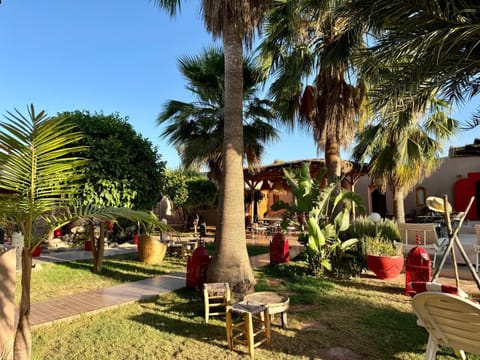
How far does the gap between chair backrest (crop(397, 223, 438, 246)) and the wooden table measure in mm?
6589

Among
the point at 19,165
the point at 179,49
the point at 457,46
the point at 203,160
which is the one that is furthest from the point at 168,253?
the point at 457,46

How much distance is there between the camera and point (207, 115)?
12180 millimetres

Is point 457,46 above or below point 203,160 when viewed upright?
above

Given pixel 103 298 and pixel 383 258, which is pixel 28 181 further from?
pixel 383 258

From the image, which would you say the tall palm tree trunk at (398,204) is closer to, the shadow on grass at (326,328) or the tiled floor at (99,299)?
the shadow on grass at (326,328)

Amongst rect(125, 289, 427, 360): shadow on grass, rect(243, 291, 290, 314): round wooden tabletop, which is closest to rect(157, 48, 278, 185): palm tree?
rect(125, 289, 427, 360): shadow on grass

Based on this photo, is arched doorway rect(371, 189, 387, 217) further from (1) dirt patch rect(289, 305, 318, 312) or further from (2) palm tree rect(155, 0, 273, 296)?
(2) palm tree rect(155, 0, 273, 296)

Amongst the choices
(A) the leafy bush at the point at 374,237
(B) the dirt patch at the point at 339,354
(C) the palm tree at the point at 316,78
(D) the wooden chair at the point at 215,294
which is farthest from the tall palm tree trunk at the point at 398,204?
(B) the dirt patch at the point at 339,354

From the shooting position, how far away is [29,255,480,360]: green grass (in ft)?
14.2

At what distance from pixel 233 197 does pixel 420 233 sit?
673cm

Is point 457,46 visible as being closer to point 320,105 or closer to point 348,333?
point 320,105

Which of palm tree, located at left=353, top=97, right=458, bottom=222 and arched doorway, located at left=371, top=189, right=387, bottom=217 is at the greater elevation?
palm tree, located at left=353, top=97, right=458, bottom=222

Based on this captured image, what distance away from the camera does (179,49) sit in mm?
12500

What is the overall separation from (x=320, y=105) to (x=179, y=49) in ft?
19.6
